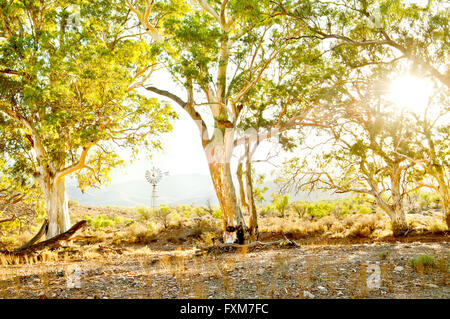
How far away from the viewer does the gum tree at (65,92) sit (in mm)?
9242

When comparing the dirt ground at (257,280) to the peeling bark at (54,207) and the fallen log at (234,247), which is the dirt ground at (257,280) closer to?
the fallen log at (234,247)

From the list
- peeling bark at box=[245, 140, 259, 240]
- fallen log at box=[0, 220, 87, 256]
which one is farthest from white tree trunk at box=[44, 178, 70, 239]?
peeling bark at box=[245, 140, 259, 240]

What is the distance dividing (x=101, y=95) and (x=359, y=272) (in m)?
8.38

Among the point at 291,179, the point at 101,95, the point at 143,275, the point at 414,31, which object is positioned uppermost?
the point at 414,31

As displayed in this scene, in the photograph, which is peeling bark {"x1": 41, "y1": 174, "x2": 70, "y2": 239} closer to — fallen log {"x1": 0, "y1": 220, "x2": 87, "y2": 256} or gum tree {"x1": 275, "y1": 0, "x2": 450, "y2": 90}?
fallen log {"x1": 0, "y1": 220, "x2": 87, "y2": 256}

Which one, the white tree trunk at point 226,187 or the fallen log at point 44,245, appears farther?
the white tree trunk at point 226,187

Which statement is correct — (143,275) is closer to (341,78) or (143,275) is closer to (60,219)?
(60,219)

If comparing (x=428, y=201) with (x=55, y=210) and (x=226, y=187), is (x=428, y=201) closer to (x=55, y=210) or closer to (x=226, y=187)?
(x=226, y=187)

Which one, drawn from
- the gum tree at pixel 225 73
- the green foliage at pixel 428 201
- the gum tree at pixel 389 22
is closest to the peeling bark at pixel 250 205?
the gum tree at pixel 225 73

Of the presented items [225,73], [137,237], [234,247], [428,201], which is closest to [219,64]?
[225,73]

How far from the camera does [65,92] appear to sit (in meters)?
9.15

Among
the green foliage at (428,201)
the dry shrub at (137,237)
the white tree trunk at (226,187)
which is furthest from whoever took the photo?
the green foliage at (428,201)

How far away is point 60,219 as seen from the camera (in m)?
12.1
